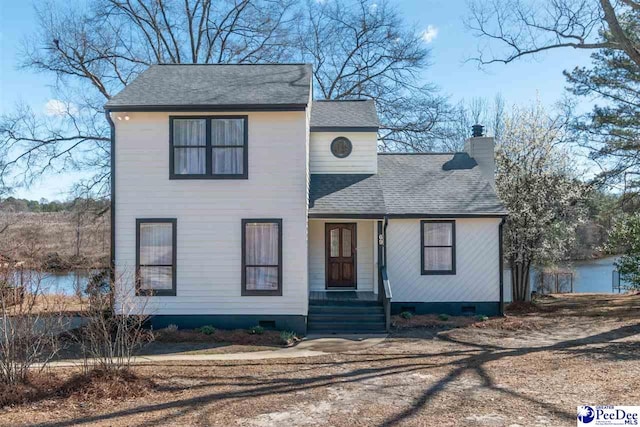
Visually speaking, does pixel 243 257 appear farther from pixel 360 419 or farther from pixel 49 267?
pixel 360 419

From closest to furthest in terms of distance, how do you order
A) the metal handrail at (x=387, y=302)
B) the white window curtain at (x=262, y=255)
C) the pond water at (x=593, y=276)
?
the white window curtain at (x=262, y=255), the metal handrail at (x=387, y=302), the pond water at (x=593, y=276)

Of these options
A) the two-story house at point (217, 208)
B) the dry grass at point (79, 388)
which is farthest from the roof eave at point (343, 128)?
the dry grass at point (79, 388)

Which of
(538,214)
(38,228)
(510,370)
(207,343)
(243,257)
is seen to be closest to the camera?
(510,370)

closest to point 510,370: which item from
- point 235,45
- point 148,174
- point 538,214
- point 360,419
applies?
point 360,419

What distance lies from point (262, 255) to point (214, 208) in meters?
1.58

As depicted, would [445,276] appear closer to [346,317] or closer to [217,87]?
[346,317]

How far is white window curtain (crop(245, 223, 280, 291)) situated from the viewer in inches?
444

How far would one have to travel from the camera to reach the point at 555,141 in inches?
693

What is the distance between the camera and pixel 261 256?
445 inches

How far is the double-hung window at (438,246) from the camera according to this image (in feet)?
44.9

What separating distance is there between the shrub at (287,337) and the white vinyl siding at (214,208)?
0.65m

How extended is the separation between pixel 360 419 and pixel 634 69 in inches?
727

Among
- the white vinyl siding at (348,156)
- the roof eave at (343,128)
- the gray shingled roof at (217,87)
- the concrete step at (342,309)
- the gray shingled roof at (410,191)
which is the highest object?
the gray shingled roof at (217,87)

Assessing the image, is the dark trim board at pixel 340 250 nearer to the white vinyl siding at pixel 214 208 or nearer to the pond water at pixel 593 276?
the white vinyl siding at pixel 214 208
